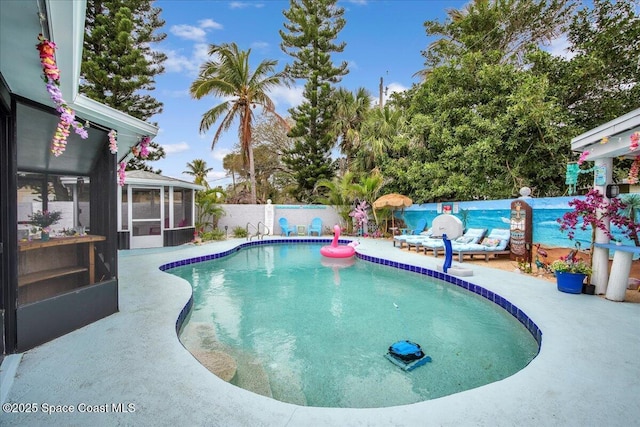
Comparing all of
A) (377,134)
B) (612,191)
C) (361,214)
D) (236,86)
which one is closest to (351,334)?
(612,191)

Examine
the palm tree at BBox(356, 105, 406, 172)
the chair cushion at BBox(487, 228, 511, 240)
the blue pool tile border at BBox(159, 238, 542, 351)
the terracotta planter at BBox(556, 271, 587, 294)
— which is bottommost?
the blue pool tile border at BBox(159, 238, 542, 351)

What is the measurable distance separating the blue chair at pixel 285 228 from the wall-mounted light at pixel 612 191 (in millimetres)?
10621

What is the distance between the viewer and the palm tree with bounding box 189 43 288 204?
14359 millimetres

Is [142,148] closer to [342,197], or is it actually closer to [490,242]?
[490,242]

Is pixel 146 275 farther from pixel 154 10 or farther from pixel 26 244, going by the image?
pixel 154 10

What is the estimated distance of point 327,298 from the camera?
554 centimetres

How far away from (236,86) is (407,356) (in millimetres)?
14171

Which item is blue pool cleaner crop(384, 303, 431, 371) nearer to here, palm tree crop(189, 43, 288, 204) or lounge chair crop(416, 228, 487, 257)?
lounge chair crop(416, 228, 487, 257)

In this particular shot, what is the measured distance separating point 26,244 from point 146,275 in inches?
119

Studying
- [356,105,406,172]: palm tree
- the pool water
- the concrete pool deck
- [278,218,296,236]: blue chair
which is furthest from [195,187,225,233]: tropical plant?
the concrete pool deck

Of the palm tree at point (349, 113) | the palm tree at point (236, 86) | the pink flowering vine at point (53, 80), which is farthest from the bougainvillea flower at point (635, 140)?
the palm tree at point (236, 86)

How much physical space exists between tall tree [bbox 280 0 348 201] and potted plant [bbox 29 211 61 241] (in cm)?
1349

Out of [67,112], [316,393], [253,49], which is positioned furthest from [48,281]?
[253,49]

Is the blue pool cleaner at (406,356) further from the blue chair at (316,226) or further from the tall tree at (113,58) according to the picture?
the tall tree at (113,58)
